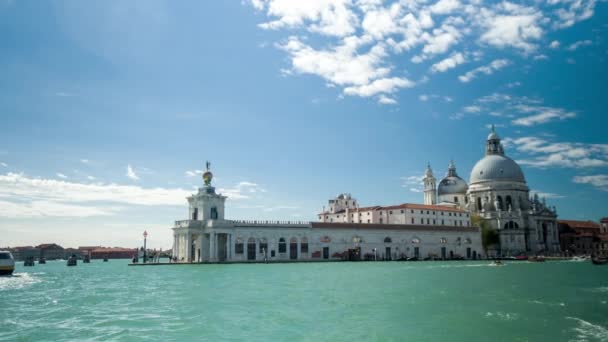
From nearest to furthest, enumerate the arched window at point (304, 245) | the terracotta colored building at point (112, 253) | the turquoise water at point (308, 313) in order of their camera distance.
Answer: the turquoise water at point (308, 313) → the arched window at point (304, 245) → the terracotta colored building at point (112, 253)

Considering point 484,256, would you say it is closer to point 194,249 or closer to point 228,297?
point 194,249

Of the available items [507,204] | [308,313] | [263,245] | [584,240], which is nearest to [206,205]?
[263,245]

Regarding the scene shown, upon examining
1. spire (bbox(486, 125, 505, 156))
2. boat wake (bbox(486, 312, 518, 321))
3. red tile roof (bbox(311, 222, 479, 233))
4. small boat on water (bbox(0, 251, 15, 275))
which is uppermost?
spire (bbox(486, 125, 505, 156))

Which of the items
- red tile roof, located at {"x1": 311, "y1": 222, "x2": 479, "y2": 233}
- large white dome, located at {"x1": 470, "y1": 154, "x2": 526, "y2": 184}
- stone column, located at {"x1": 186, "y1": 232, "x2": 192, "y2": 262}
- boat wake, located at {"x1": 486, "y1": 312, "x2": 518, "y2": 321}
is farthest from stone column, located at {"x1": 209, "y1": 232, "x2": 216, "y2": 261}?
large white dome, located at {"x1": 470, "y1": 154, "x2": 526, "y2": 184}

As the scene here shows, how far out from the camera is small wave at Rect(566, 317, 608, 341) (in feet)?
44.7

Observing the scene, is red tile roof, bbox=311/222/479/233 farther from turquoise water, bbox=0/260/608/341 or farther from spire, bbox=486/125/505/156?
turquoise water, bbox=0/260/608/341

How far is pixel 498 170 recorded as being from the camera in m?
91.8

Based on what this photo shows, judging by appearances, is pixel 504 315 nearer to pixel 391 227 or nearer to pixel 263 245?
pixel 263 245

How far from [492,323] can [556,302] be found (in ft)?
22.2

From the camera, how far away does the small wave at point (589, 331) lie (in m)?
13.6

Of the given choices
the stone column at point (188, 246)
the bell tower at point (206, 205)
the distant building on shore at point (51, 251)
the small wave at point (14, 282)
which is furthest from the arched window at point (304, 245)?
the distant building on shore at point (51, 251)

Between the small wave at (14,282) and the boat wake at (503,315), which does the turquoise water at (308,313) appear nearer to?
the boat wake at (503,315)

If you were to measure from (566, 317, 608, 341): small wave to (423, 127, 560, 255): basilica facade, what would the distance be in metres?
73.6

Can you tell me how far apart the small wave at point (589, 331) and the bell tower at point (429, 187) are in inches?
3436
